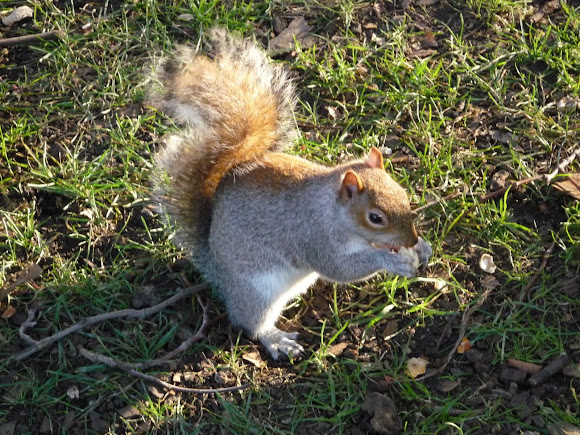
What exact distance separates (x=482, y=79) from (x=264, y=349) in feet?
5.07

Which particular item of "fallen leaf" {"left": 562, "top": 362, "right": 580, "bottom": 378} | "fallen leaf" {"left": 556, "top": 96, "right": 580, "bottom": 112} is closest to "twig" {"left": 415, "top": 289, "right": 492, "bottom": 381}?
"fallen leaf" {"left": 562, "top": 362, "right": 580, "bottom": 378}

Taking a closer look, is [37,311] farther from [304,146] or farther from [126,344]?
[304,146]

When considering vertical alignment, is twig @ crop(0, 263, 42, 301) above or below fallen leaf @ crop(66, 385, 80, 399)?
above

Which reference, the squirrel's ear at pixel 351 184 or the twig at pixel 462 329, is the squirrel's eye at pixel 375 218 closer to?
the squirrel's ear at pixel 351 184

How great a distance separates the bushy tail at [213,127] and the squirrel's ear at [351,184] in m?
0.36

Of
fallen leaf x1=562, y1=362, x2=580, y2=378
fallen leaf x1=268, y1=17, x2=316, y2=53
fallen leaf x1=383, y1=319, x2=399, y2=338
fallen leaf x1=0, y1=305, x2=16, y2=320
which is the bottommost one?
fallen leaf x1=0, y1=305, x2=16, y2=320

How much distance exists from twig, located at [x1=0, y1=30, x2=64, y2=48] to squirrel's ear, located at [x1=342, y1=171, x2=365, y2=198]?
68.5 inches

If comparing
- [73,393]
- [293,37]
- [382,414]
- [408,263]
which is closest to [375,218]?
[408,263]

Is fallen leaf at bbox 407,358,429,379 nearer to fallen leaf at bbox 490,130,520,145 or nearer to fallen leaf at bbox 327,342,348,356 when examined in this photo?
fallen leaf at bbox 327,342,348,356

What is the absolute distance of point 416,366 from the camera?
2406 millimetres

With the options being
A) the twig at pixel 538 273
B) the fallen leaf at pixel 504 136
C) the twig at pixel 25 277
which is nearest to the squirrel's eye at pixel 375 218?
the twig at pixel 538 273

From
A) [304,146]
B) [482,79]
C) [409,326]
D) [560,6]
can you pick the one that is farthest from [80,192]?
[560,6]

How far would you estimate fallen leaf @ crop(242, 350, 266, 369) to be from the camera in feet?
8.19

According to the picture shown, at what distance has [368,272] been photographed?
248 centimetres
